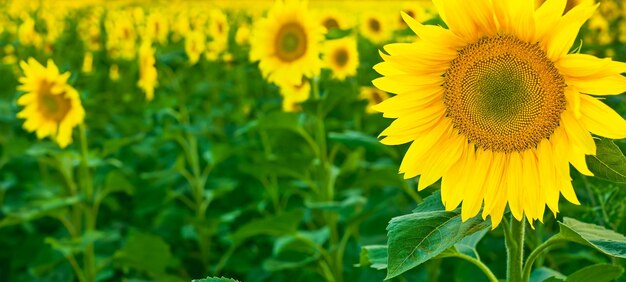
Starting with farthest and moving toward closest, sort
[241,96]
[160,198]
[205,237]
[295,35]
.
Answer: [241,96] → [160,198] → [205,237] → [295,35]

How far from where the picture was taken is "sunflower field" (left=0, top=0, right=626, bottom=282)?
3.71ft

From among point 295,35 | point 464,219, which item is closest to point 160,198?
point 295,35

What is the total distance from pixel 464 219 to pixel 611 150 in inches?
8.5

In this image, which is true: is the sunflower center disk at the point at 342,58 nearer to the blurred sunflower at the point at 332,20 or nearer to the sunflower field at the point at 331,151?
the sunflower field at the point at 331,151

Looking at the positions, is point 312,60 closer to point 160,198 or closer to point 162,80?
point 160,198

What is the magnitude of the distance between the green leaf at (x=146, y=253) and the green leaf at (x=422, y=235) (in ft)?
7.14

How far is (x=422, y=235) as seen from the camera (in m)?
1.13

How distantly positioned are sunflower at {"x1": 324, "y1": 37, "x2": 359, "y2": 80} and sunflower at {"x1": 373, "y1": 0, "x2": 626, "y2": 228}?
2.58 metres

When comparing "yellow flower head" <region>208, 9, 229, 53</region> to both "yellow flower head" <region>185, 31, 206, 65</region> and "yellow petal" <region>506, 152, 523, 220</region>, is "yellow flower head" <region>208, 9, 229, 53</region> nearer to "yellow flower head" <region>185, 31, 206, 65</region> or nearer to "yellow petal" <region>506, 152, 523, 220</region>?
A: "yellow flower head" <region>185, 31, 206, 65</region>

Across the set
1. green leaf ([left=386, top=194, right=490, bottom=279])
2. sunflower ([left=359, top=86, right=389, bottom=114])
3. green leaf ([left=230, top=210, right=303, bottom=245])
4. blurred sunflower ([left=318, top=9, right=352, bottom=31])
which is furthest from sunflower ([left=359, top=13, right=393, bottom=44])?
green leaf ([left=386, top=194, right=490, bottom=279])

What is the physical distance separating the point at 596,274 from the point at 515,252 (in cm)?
15

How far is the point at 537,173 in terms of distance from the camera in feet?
3.83

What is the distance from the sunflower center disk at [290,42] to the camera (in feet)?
10.3

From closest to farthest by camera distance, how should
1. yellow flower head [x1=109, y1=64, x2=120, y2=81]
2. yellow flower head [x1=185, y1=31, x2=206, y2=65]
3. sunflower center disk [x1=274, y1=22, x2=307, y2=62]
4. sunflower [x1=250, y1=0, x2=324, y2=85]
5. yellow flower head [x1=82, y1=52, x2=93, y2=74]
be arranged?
sunflower [x1=250, y1=0, x2=324, y2=85] < sunflower center disk [x1=274, y1=22, x2=307, y2=62] < yellow flower head [x1=185, y1=31, x2=206, y2=65] < yellow flower head [x1=82, y1=52, x2=93, y2=74] < yellow flower head [x1=109, y1=64, x2=120, y2=81]
